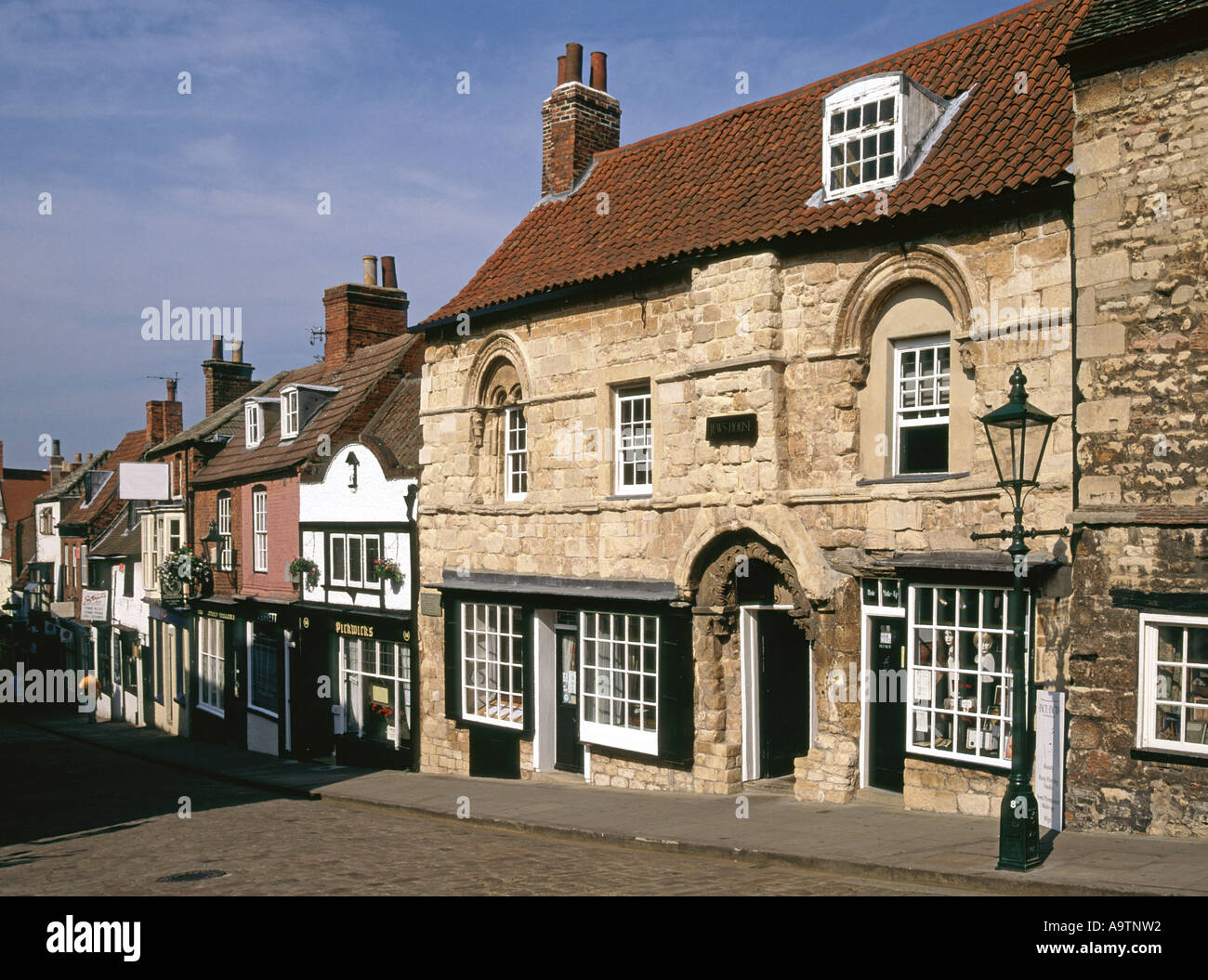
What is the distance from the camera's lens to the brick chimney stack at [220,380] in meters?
35.7

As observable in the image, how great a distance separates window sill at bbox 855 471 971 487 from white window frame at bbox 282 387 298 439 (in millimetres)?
15856

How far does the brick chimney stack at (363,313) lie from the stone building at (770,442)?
28.8 ft

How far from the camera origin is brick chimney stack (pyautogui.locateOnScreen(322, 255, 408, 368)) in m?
28.1

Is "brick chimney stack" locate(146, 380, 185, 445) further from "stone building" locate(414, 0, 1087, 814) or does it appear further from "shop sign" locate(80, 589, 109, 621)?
"stone building" locate(414, 0, 1087, 814)

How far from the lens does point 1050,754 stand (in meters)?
11.6

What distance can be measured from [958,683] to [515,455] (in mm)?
8829

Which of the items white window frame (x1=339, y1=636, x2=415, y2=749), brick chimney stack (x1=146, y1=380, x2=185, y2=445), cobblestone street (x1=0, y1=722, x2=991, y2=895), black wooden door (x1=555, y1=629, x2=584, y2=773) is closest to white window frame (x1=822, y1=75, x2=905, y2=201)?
black wooden door (x1=555, y1=629, x2=584, y2=773)

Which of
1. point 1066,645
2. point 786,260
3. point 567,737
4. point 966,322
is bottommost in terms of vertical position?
point 567,737

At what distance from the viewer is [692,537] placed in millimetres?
15195

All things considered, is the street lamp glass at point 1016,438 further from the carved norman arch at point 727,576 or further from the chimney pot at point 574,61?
the chimney pot at point 574,61
